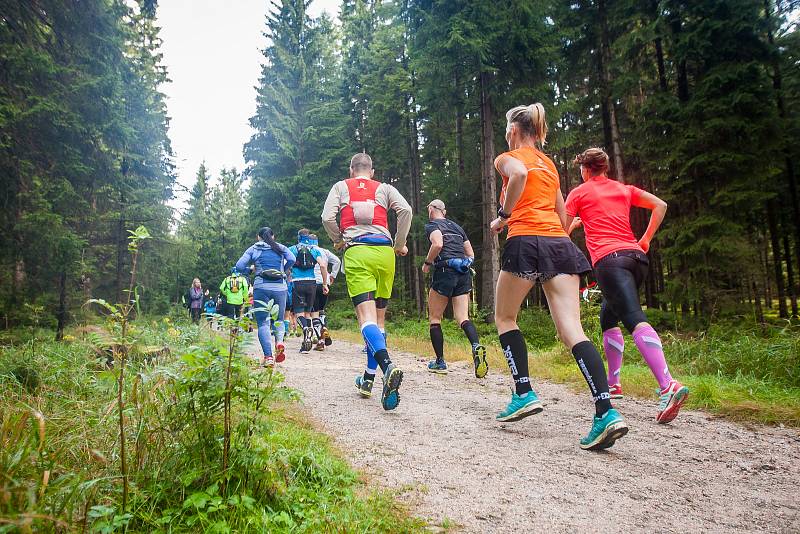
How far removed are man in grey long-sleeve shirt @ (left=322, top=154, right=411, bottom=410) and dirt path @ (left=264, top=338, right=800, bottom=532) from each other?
2.88ft

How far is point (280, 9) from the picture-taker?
2695cm

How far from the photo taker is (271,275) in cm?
668

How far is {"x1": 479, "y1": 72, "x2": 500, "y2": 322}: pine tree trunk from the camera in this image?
1317 cm

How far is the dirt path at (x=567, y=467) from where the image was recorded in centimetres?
207

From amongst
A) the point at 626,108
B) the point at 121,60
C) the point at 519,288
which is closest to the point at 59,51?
the point at 121,60

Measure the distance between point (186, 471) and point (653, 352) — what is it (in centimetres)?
345

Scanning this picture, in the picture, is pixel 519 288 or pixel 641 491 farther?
pixel 519 288

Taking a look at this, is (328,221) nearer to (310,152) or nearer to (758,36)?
(758,36)

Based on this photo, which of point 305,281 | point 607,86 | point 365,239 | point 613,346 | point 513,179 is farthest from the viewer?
point 607,86

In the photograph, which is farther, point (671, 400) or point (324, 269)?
point (324, 269)

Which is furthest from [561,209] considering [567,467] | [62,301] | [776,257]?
[776,257]

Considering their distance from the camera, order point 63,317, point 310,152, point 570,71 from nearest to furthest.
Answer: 1. point 63,317
2. point 570,71
3. point 310,152

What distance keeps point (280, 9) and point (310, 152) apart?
30.7ft

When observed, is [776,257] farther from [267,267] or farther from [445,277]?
[267,267]
